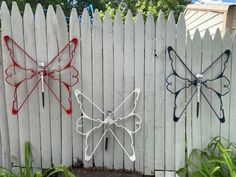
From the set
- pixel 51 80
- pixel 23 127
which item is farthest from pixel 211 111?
pixel 23 127

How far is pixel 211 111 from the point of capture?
3.69 m

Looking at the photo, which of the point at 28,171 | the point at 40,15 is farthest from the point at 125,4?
the point at 28,171

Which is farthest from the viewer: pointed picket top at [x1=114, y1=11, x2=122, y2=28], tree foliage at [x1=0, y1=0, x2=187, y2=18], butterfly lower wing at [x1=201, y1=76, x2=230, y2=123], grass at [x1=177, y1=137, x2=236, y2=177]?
tree foliage at [x1=0, y1=0, x2=187, y2=18]

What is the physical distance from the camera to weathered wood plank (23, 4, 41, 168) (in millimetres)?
3600

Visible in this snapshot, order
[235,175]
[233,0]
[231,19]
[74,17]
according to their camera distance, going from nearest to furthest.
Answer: [235,175]
[74,17]
[231,19]
[233,0]

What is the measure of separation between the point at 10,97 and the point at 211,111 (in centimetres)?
194

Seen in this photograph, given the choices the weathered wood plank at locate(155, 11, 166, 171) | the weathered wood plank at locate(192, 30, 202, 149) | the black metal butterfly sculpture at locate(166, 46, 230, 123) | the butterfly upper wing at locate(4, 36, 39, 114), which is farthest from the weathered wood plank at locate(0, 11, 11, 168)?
the weathered wood plank at locate(192, 30, 202, 149)

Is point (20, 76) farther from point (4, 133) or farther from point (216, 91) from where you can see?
point (216, 91)

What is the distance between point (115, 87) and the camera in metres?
3.64

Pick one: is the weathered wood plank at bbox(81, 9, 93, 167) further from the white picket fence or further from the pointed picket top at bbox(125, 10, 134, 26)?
the pointed picket top at bbox(125, 10, 134, 26)

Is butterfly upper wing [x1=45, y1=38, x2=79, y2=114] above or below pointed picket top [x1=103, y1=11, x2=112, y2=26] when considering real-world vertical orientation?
below

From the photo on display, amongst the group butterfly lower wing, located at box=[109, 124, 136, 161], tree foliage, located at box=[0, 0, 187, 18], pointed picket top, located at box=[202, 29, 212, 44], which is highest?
tree foliage, located at box=[0, 0, 187, 18]

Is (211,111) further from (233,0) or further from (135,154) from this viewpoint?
(233,0)

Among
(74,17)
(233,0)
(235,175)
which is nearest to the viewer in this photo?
(235,175)
